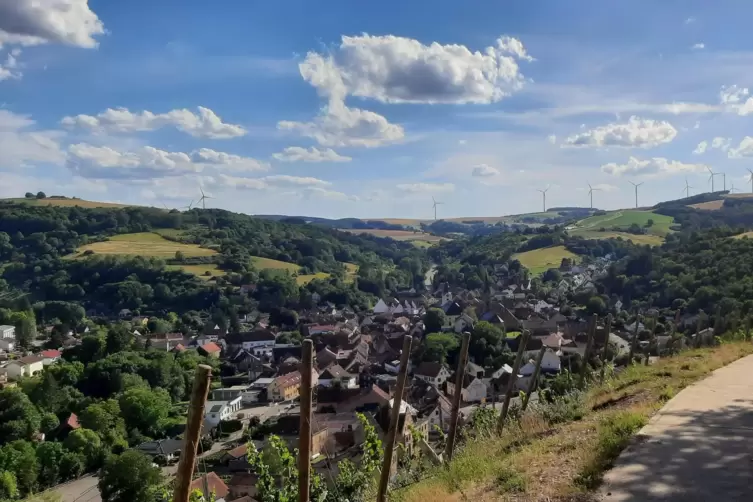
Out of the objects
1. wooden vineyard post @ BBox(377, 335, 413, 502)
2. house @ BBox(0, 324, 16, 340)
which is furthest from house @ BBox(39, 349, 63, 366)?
wooden vineyard post @ BBox(377, 335, 413, 502)

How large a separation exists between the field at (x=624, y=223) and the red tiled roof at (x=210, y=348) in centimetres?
9520

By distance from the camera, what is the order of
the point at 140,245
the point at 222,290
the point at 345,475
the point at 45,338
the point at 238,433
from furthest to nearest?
1. the point at 140,245
2. the point at 222,290
3. the point at 45,338
4. the point at 238,433
5. the point at 345,475

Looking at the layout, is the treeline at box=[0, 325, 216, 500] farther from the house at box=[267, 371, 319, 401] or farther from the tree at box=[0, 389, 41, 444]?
the house at box=[267, 371, 319, 401]

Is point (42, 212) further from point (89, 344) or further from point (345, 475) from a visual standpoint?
point (345, 475)

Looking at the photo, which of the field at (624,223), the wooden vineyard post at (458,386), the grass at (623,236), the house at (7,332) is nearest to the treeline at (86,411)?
the wooden vineyard post at (458,386)

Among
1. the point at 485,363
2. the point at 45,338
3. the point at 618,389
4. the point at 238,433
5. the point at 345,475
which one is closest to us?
the point at 345,475

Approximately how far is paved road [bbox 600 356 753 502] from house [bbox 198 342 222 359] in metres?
57.5

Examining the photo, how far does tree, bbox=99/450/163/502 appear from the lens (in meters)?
25.4

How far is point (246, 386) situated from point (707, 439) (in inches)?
2011

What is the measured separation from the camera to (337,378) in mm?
50281

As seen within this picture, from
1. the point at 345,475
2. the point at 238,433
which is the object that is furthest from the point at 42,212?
the point at 345,475

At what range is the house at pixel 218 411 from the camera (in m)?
40.8

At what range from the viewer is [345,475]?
25.5 ft

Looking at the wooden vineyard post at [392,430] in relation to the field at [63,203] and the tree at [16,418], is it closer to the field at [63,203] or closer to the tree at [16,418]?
the tree at [16,418]
